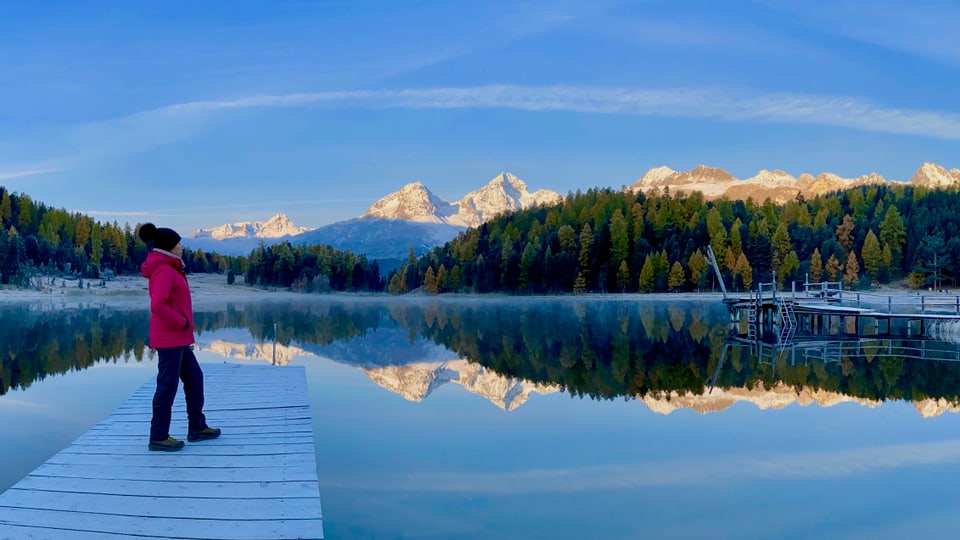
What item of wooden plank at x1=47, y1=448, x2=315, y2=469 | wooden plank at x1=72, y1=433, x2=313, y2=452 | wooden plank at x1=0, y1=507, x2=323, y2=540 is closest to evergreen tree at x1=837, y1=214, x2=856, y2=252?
wooden plank at x1=72, y1=433, x2=313, y2=452

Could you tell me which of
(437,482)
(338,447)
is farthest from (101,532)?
(338,447)

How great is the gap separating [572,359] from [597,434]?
430 inches

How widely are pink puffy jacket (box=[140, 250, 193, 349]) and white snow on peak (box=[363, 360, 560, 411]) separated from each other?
7859mm

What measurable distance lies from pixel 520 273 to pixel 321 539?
80.4m

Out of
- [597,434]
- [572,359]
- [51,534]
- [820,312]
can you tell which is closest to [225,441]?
[51,534]

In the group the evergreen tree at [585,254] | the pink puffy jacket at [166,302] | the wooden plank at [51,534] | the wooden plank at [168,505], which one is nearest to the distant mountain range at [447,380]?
the pink puffy jacket at [166,302]

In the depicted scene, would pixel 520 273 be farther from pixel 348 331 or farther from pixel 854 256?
pixel 348 331

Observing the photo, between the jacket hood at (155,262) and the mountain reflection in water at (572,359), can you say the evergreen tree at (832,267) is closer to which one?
the mountain reflection in water at (572,359)

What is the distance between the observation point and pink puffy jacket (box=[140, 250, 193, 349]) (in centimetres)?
759

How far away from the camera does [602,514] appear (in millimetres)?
8109

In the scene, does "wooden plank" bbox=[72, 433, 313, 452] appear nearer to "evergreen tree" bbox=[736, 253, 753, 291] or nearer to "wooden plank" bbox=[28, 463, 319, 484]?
"wooden plank" bbox=[28, 463, 319, 484]

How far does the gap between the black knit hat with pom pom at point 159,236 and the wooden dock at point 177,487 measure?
2.10m

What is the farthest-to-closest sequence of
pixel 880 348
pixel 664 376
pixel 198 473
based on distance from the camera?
pixel 880 348, pixel 664 376, pixel 198 473

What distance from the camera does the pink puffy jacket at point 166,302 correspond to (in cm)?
759
